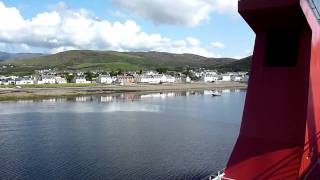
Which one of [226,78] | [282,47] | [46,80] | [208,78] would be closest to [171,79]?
[208,78]

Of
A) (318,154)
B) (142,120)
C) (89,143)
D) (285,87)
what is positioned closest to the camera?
(285,87)

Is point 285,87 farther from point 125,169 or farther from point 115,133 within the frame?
point 115,133

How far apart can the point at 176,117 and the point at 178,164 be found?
81.8 ft

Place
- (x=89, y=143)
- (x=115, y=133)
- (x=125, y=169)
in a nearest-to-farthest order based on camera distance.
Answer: (x=125, y=169) < (x=89, y=143) < (x=115, y=133)

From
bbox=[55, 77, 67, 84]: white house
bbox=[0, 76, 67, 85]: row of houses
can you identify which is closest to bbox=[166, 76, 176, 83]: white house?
bbox=[55, 77, 67, 84]: white house

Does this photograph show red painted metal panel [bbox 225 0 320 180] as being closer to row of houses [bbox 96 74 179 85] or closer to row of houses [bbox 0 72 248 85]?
→ row of houses [bbox 0 72 248 85]

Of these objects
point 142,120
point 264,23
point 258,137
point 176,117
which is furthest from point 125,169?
point 176,117

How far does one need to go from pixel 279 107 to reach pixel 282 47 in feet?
5.32

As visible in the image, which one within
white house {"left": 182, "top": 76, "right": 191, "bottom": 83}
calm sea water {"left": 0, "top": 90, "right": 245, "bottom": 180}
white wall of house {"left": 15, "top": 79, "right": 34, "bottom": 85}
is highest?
white house {"left": 182, "top": 76, "right": 191, "bottom": 83}

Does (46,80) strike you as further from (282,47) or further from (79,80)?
(282,47)

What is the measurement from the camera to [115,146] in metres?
27.2

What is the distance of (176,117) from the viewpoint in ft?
152

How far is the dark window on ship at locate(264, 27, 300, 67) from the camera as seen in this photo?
402 inches

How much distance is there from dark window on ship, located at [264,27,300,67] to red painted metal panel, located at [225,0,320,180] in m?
0.08
